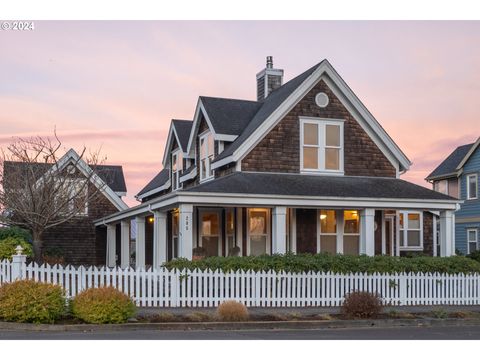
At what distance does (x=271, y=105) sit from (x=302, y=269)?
→ 9.49 m

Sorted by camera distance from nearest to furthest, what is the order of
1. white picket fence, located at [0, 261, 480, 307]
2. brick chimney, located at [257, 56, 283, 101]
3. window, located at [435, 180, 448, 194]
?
white picket fence, located at [0, 261, 480, 307] → brick chimney, located at [257, 56, 283, 101] → window, located at [435, 180, 448, 194]

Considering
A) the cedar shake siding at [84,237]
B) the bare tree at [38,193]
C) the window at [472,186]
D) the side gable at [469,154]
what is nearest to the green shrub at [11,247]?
the bare tree at [38,193]

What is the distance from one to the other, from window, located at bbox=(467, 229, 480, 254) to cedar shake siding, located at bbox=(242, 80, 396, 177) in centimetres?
1551

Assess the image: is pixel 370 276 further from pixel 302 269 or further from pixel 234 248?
pixel 234 248

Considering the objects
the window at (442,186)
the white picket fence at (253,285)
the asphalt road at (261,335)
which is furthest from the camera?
the window at (442,186)

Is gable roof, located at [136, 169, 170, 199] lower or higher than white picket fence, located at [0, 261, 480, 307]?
higher

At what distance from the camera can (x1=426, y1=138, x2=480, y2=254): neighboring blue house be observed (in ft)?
141

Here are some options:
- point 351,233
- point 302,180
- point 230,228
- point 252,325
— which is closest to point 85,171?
point 230,228

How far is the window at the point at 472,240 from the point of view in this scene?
1692 inches

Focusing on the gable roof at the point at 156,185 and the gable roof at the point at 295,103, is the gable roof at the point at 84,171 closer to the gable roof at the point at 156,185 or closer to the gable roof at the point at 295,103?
the gable roof at the point at 156,185

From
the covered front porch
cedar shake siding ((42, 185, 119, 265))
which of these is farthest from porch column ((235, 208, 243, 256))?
cedar shake siding ((42, 185, 119, 265))

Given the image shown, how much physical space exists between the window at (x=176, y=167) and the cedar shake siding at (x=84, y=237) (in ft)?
12.8

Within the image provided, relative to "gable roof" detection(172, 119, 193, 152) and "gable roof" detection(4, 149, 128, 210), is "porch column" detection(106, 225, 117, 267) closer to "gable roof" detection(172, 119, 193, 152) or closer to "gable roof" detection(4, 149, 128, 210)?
"gable roof" detection(4, 149, 128, 210)

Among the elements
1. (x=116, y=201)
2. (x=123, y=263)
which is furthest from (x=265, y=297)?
(x=116, y=201)
